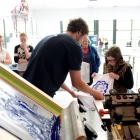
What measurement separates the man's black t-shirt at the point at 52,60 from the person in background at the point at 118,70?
2.46 feet

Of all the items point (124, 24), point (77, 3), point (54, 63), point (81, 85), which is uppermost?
point (77, 3)

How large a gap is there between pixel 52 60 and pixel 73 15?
879cm

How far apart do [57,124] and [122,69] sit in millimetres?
1848

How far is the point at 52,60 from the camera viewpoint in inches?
58.5

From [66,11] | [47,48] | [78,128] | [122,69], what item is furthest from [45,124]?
[66,11]

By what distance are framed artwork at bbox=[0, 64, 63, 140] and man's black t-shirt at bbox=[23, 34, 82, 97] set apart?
36.8 inches

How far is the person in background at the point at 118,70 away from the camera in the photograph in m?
2.21

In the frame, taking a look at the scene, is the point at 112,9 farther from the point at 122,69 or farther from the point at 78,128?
the point at 78,128

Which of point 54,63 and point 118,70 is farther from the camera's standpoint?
point 118,70

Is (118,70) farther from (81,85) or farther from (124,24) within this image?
(124,24)

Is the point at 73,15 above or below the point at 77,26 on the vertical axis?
above

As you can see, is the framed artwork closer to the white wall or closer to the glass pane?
the white wall

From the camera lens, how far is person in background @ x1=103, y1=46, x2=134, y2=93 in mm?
2211

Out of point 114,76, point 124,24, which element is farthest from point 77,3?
point 114,76
